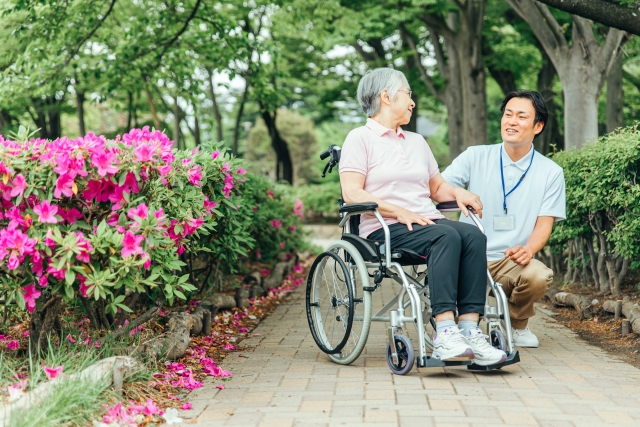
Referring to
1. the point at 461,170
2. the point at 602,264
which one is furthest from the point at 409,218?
the point at 602,264

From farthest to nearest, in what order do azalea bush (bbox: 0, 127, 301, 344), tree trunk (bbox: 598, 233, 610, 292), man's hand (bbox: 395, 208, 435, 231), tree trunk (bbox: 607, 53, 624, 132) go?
tree trunk (bbox: 607, 53, 624, 132)
tree trunk (bbox: 598, 233, 610, 292)
man's hand (bbox: 395, 208, 435, 231)
azalea bush (bbox: 0, 127, 301, 344)

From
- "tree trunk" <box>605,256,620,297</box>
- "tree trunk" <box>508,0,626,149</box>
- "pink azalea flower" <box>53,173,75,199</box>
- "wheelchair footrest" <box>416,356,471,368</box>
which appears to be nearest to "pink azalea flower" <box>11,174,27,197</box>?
"pink azalea flower" <box>53,173,75,199</box>

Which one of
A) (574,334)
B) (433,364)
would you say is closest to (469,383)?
(433,364)

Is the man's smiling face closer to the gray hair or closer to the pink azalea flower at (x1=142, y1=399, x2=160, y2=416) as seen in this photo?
the gray hair

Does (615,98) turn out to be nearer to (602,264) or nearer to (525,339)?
(602,264)

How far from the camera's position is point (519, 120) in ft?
14.2

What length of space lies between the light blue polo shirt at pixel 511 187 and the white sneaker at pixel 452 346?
1.08 m

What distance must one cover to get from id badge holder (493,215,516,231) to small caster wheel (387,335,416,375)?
3.54 feet

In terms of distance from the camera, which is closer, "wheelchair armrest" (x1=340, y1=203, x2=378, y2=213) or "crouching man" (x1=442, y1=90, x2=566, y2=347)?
"wheelchair armrest" (x1=340, y1=203, x2=378, y2=213)

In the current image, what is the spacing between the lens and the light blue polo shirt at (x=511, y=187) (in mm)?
4387

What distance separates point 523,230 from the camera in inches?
174

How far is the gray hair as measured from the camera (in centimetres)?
407

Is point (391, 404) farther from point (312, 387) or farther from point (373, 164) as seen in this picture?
point (373, 164)

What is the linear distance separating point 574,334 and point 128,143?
10.3 ft
